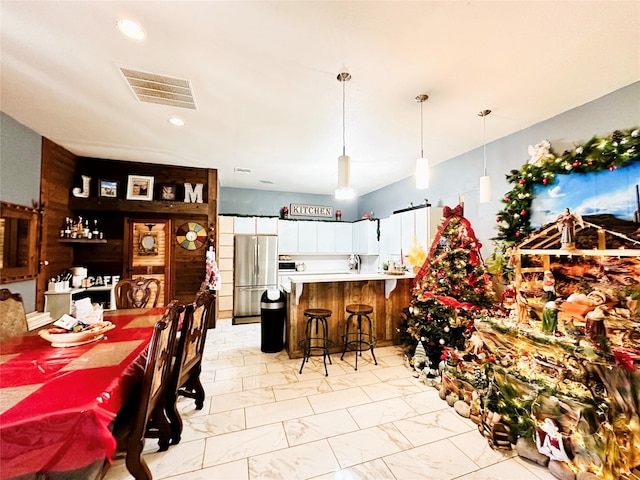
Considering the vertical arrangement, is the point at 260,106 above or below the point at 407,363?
above

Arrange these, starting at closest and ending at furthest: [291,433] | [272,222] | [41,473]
Answer: [41,473]
[291,433]
[272,222]

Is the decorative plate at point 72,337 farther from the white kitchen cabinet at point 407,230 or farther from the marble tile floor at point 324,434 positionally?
the white kitchen cabinet at point 407,230

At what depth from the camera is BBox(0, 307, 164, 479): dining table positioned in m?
1.02

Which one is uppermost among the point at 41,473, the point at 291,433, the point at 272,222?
the point at 272,222

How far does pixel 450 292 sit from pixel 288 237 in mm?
3786

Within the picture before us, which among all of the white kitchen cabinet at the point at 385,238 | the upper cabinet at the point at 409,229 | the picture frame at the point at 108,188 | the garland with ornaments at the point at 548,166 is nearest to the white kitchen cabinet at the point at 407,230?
the upper cabinet at the point at 409,229

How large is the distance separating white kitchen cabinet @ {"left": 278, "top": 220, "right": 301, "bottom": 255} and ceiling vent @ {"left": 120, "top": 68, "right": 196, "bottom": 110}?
3.55m

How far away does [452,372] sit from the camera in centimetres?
267

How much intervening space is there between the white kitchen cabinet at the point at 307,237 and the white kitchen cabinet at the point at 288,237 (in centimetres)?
10

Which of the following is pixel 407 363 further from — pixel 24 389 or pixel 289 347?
pixel 24 389

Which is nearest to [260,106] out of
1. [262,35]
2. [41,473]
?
[262,35]

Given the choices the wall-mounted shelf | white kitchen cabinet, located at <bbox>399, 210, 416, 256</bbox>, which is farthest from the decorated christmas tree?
the wall-mounted shelf

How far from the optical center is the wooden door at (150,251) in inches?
181

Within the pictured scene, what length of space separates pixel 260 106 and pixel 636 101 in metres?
3.29
